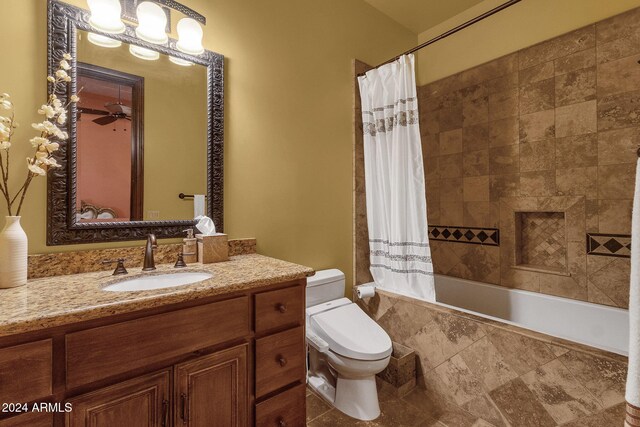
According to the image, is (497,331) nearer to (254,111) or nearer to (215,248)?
(215,248)

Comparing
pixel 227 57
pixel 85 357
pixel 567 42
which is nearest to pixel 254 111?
pixel 227 57

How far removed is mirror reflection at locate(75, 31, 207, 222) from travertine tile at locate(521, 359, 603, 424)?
190 cm

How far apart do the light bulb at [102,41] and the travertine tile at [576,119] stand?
8.87 feet

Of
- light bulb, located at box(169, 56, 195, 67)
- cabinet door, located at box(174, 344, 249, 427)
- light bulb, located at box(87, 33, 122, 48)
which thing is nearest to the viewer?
cabinet door, located at box(174, 344, 249, 427)

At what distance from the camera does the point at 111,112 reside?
1.35 metres

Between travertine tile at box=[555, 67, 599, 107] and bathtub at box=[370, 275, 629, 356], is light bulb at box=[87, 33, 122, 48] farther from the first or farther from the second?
travertine tile at box=[555, 67, 599, 107]

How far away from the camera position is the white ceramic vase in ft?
3.27

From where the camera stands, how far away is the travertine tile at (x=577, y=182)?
6.47ft

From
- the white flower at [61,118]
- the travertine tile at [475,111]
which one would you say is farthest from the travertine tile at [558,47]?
the white flower at [61,118]

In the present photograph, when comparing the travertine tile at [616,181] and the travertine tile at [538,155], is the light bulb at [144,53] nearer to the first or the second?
the travertine tile at [538,155]

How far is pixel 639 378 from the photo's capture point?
73 cm

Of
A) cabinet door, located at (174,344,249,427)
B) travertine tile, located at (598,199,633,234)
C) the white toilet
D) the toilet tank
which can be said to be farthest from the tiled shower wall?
cabinet door, located at (174,344,249,427)

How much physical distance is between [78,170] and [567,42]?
9.88 ft

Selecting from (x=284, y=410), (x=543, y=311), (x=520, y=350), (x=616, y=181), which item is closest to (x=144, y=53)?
(x=284, y=410)
